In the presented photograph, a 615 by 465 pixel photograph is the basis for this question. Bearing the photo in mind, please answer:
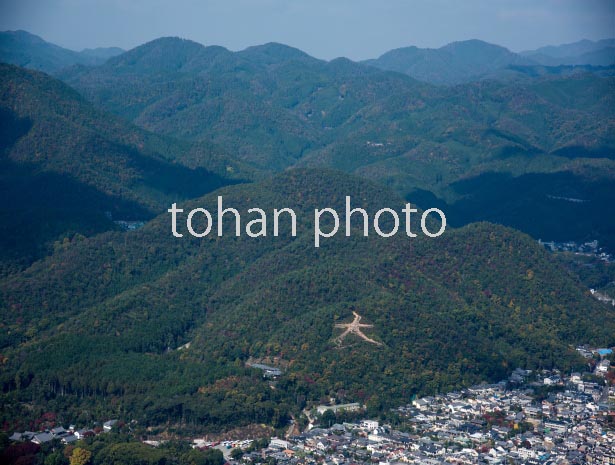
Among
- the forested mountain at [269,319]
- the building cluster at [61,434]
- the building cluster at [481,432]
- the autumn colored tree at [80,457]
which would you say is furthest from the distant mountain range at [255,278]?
the autumn colored tree at [80,457]

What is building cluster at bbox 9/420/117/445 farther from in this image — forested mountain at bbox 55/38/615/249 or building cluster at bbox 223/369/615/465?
forested mountain at bbox 55/38/615/249

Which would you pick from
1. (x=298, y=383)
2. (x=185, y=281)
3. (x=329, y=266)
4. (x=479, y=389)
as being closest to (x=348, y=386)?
(x=298, y=383)

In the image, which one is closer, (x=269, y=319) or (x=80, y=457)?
(x=80, y=457)

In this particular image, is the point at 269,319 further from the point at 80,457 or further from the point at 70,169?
the point at 70,169

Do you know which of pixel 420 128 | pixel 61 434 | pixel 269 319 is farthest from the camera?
pixel 420 128

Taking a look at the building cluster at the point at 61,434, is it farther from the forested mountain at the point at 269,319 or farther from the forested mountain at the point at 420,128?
the forested mountain at the point at 420,128

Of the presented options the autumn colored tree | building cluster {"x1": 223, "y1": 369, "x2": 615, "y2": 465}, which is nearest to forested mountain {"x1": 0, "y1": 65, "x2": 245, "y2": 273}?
the autumn colored tree

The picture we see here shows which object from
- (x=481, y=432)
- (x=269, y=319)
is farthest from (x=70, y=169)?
(x=481, y=432)
